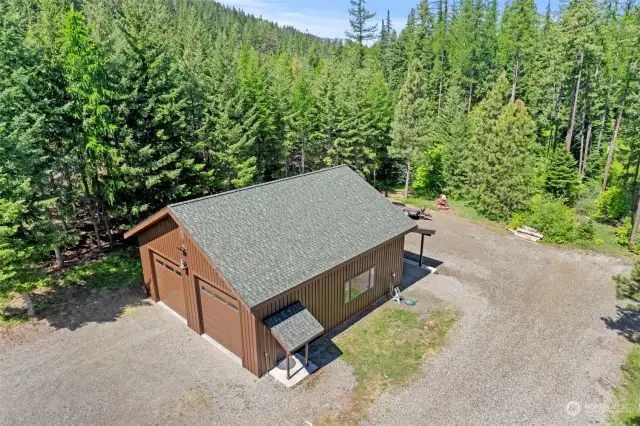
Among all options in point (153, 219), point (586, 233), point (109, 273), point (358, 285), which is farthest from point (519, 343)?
point (109, 273)

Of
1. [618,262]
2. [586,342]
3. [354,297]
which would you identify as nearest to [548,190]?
[618,262]

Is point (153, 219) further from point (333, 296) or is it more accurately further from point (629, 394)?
point (629, 394)

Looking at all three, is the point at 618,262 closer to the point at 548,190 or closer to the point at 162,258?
the point at 548,190

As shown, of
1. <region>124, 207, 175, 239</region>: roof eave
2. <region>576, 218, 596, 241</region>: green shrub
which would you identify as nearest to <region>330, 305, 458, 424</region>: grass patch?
<region>124, 207, 175, 239</region>: roof eave

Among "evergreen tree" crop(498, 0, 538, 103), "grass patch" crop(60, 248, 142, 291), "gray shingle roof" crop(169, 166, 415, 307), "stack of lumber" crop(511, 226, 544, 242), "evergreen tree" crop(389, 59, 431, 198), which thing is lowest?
"stack of lumber" crop(511, 226, 544, 242)

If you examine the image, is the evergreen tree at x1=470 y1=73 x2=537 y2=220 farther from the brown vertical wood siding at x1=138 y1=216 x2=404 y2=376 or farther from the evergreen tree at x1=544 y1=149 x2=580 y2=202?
the brown vertical wood siding at x1=138 y1=216 x2=404 y2=376

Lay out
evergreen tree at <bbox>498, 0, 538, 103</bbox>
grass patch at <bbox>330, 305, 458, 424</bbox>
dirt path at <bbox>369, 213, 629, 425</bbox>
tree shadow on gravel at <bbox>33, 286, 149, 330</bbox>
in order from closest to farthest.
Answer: dirt path at <bbox>369, 213, 629, 425</bbox> < grass patch at <bbox>330, 305, 458, 424</bbox> < tree shadow on gravel at <bbox>33, 286, 149, 330</bbox> < evergreen tree at <bbox>498, 0, 538, 103</bbox>
